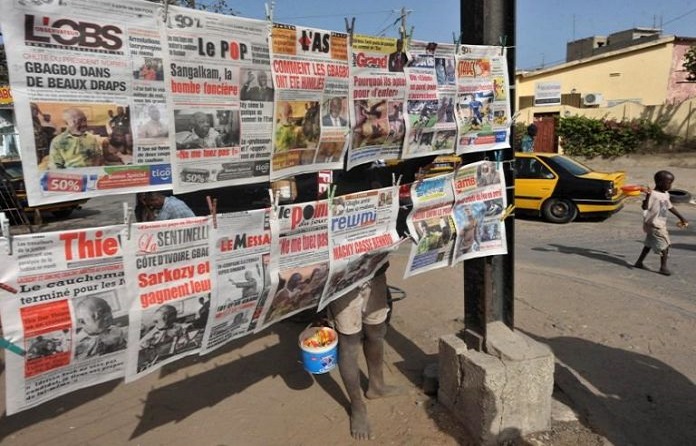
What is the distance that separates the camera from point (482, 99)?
287 cm

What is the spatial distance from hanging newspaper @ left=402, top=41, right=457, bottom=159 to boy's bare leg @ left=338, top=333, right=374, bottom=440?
1.14m

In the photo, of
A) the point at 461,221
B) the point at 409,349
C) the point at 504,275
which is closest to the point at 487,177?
the point at 461,221

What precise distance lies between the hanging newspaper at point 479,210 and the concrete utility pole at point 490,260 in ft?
0.21

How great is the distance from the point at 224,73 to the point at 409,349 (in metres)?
2.75

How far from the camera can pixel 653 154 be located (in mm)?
17609

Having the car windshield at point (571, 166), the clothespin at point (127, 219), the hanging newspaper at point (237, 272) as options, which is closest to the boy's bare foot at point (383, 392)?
the hanging newspaper at point (237, 272)

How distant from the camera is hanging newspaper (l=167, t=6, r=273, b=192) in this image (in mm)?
1770

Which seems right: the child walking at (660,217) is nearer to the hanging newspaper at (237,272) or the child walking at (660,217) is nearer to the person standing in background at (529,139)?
the hanging newspaper at (237,272)

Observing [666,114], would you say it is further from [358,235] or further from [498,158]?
[358,235]

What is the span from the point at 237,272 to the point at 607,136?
765 inches

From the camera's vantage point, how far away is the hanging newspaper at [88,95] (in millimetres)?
1454

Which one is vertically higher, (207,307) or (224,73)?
(224,73)

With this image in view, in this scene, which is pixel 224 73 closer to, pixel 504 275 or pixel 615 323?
pixel 504 275

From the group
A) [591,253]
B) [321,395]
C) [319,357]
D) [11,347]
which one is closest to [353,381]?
[319,357]
